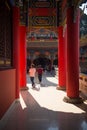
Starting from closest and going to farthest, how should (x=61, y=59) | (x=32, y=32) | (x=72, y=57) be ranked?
(x=72, y=57), (x=61, y=59), (x=32, y=32)

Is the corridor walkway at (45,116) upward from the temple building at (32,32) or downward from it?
downward

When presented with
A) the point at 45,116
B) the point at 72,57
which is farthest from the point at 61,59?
the point at 45,116

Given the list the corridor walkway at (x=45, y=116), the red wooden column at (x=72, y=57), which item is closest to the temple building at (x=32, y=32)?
the red wooden column at (x=72, y=57)

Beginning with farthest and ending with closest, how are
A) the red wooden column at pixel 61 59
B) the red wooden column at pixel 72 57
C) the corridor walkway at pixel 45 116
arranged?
the red wooden column at pixel 61 59 → the red wooden column at pixel 72 57 → the corridor walkway at pixel 45 116

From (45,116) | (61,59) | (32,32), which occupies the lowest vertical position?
(45,116)

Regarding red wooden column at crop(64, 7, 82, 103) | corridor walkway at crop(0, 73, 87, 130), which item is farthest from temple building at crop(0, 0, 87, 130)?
corridor walkway at crop(0, 73, 87, 130)

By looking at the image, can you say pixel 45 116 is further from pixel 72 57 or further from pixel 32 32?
pixel 32 32

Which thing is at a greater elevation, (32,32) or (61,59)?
(32,32)

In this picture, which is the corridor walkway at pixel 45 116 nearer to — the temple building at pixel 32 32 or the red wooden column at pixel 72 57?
the temple building at pixel 32 32

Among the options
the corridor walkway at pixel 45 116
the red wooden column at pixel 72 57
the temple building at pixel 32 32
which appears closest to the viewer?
the corridor walkway at pixel 45 116

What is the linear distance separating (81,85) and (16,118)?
6.05m

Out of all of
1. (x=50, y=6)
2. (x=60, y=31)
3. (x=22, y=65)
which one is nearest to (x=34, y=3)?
(x=50, y=6)

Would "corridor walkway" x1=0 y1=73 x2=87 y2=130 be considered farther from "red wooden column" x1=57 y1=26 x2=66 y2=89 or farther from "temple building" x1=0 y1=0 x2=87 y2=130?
"red wooden column" x1=57 y1=26 x2=66 y2=89

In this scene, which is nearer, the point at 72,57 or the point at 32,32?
the point at 72,57
